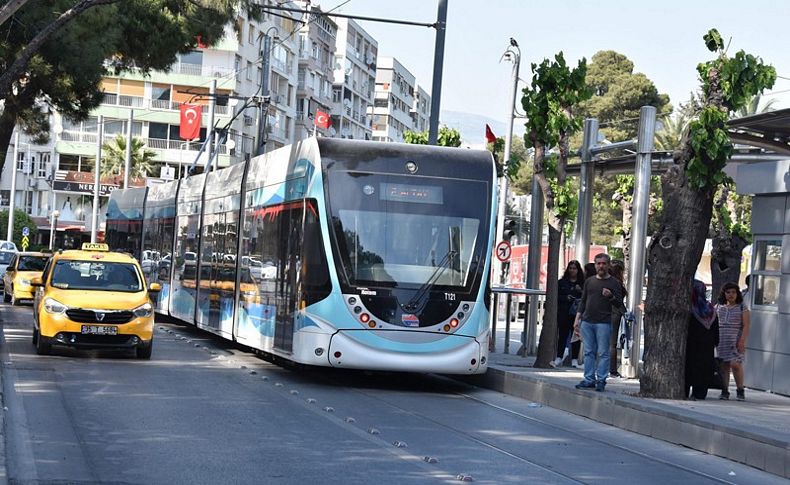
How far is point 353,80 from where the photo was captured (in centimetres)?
11825

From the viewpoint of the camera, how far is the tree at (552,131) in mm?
20578

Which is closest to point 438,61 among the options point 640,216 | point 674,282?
point 640,216

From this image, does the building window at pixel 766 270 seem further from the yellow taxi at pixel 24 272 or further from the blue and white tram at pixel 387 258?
the yellow taxi at pixel 24 272

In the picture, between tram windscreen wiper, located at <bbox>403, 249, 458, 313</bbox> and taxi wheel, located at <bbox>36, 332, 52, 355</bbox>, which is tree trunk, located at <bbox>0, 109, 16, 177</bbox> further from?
tram windscreen wiper, located at <bbox>403, 249, 458, 313</bbox>

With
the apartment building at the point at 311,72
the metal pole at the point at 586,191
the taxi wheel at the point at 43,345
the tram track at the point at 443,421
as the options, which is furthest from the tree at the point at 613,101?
the taxi wheel at the point at 43,345

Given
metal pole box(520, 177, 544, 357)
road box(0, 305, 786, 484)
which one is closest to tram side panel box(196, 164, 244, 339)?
road box(0, 305, 786, 484)

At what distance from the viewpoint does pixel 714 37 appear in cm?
1634

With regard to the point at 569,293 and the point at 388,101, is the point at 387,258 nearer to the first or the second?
the point at 569,293

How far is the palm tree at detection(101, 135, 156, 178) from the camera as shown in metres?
82.6

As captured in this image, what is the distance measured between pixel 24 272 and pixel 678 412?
26.7 meters

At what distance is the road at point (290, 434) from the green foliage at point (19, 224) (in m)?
71.4

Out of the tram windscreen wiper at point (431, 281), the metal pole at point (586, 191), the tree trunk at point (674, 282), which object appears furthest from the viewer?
the metal pole at point (586, 191)

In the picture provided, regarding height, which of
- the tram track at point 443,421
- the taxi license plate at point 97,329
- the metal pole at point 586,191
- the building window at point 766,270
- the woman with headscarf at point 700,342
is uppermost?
the metal pole at point 586,191

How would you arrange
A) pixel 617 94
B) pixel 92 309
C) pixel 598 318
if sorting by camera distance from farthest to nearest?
pixel 617 94
pixel 92 309
pixel 598 318
